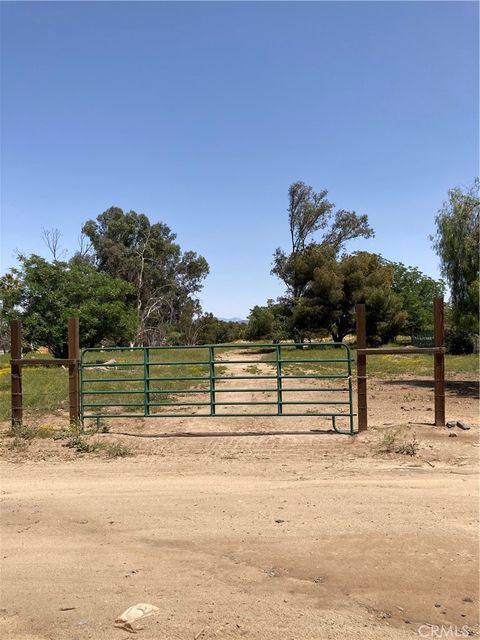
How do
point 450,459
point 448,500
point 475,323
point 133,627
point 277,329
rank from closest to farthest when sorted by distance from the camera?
point 133,627 < point 448,500 < point 450,459 < point 475,323 < point 277,329

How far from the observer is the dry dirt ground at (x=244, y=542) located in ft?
10.7

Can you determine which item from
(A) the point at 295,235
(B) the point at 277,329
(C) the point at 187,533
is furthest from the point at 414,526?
(A) the point at 295,235

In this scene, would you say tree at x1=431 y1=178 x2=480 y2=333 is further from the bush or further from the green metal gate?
the bush

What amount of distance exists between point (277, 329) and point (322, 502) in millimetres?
50487

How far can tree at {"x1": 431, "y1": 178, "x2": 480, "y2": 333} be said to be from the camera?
54.6 ft

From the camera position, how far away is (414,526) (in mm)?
4656

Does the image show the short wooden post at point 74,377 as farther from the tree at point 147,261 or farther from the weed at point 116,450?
the tree at point 147,261

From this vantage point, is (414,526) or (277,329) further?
(277,329)

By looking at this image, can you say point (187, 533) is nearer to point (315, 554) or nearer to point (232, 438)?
point (315, 554)

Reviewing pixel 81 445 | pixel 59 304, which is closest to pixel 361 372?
pixel 81 445
